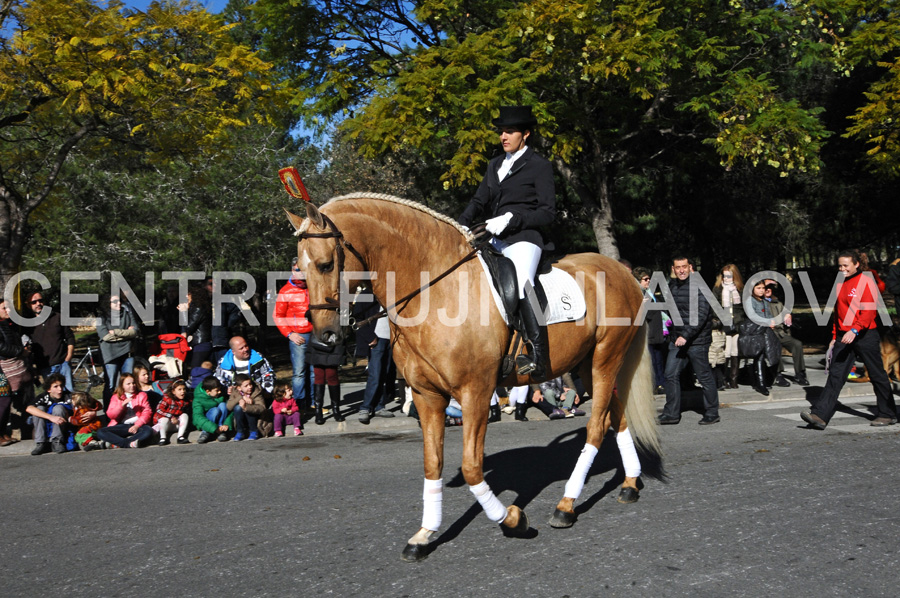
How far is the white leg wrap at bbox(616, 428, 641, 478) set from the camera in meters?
6.18

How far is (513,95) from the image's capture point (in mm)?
12938

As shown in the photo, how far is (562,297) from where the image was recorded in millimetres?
5781

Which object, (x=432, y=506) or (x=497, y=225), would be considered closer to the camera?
(x=432, y=506)

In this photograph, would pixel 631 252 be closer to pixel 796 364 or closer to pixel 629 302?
Result: pixel 796 364

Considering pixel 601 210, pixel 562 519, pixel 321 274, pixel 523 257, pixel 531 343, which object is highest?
pixel 601 210

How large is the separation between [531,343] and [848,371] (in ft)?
17.0

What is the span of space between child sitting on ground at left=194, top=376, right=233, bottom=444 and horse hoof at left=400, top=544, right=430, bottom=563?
18.2ft

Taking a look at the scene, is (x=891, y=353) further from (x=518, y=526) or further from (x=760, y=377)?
(x=518, y=526)

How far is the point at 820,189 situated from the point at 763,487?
20209mm

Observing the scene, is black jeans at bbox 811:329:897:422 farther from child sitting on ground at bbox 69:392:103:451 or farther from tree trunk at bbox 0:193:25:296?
tree trunk at bbox 0:193:25:296

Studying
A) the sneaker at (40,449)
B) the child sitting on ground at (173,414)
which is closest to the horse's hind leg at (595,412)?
the child sitting on ground at (173,414)

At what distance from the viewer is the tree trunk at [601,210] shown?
658 inches

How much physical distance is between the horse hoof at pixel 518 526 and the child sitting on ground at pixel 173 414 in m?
5.86

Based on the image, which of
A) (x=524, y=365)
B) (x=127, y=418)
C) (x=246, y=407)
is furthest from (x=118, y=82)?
(x=524, y=365)
